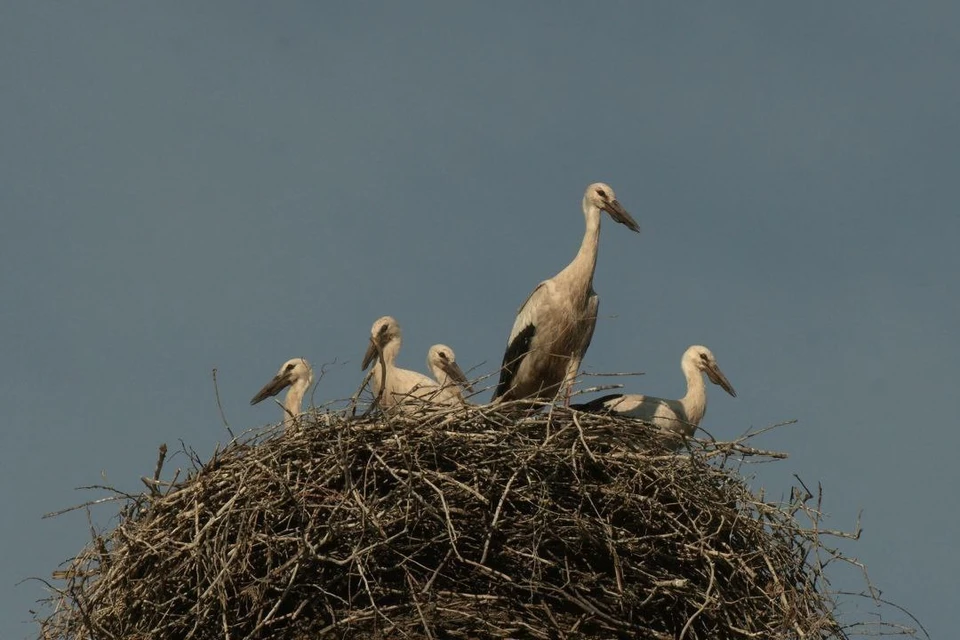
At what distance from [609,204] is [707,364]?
1.51 m

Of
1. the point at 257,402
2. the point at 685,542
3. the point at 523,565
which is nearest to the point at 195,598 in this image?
the point at 523,565

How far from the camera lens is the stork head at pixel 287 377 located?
1108 cm

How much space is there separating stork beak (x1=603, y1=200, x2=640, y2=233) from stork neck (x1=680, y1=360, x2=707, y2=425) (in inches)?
48.6

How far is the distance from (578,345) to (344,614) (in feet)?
11.5

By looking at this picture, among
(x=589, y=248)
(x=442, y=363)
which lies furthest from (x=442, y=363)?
(x=589, y=248)

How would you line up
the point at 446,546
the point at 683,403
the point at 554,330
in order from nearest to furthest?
the point at 446,546
the point at 554,330
the point at 683,403

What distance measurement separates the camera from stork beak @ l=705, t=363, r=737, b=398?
11234 millimetres

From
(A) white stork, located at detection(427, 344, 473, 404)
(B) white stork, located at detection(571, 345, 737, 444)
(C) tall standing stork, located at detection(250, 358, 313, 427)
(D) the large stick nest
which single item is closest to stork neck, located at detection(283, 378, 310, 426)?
(C) tall standing stork, located at detection(250, 358, 313, 427)

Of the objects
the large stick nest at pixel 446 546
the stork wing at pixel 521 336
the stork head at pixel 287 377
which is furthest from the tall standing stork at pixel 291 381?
the large stick nest at pixel 446 546

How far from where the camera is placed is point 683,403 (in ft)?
35.5

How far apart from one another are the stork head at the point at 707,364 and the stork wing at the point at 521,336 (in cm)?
164

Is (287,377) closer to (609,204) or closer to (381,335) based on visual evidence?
(381,335)

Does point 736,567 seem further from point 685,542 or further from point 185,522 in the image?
point 185,522

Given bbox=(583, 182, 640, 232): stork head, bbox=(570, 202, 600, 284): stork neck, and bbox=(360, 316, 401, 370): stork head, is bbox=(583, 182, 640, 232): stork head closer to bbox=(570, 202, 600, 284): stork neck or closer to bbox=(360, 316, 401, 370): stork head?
bbox=(570, 202, 600, 284): stork neck
